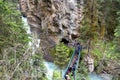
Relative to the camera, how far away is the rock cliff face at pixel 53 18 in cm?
2956

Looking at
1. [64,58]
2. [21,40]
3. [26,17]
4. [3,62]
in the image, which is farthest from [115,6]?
[3,62]

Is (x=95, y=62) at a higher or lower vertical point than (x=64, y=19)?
lower

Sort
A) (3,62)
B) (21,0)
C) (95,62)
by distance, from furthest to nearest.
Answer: (21,0)
(95,62)
(3,62)

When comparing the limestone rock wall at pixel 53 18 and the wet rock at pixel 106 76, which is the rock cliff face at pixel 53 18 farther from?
the wet rock at pixel 106 76

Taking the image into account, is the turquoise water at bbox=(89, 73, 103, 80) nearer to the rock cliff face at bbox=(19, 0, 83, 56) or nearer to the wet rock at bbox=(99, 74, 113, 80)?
the wet rock at bbox=(99, 74, 113, 80)

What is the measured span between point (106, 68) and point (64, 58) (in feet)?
32.3

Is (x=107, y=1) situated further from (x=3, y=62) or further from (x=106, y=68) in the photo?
(x=3, y=62)

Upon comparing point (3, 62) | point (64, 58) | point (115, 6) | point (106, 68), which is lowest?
point (106, 68)

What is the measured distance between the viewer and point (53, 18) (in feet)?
96.9

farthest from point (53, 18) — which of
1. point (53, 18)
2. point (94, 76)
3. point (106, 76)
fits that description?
point (106, 76)

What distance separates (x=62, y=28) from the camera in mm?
30375

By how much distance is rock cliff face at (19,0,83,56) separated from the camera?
2956 cm

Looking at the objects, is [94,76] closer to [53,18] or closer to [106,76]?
[106,76]

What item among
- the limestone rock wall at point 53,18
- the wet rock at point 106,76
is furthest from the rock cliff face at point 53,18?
the wet rock at point 106,76
